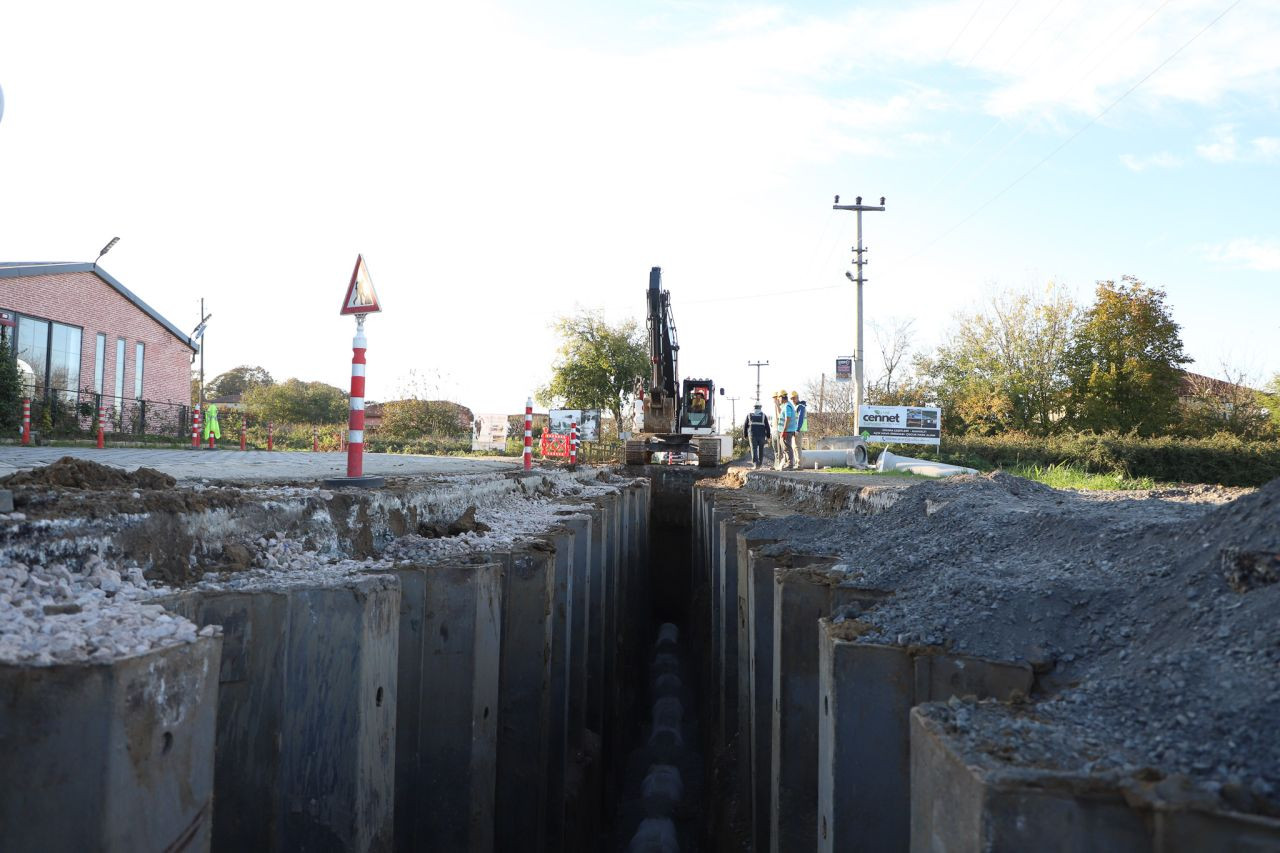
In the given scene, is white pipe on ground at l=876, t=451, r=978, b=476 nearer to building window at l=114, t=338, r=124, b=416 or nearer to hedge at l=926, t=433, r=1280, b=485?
hedge at l=926, t=433, r=1280, b=485

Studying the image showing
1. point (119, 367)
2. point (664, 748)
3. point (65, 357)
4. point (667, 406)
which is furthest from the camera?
point (119, 367)

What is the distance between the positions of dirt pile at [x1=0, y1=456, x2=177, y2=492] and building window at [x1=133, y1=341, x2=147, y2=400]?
23418mm

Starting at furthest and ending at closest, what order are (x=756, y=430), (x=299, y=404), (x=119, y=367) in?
(x=299, y=404)
(x=119, y=367)
(x=756, y=430)

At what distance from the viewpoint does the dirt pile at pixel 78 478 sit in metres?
3.04

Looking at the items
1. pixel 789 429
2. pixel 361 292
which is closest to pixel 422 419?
pixel 789 429

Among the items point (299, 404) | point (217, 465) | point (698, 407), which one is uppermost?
point (299, 404)

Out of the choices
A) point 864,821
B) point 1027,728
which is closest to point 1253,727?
point 1027,728

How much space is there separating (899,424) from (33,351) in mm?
21764

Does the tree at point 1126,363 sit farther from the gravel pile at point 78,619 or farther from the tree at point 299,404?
the tree at point 299,404

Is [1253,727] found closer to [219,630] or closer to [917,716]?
[917,716]

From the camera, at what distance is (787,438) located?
17.6 m

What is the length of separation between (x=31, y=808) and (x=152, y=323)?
2693 cm

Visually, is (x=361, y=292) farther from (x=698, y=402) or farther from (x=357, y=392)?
(x=698, y=402)

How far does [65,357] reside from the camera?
20.5 metres
